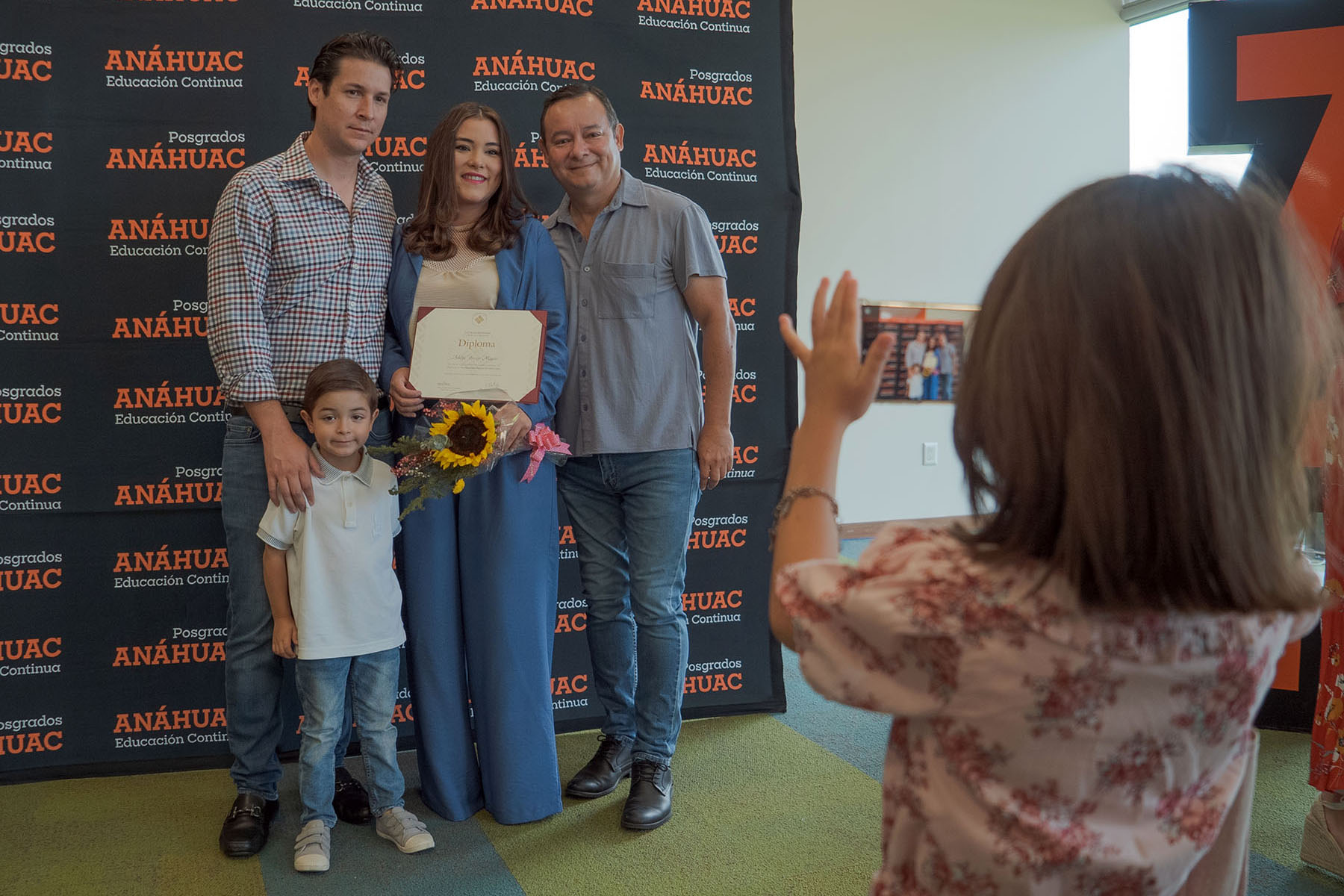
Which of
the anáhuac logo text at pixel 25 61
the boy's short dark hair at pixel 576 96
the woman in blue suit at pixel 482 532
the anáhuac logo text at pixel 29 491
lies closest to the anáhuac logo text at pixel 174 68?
the anáhuac logo text at pixel 25 61

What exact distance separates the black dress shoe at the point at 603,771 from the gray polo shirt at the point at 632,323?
863 mm

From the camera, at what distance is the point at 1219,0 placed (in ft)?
11.1

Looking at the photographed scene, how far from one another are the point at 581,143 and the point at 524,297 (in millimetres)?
435

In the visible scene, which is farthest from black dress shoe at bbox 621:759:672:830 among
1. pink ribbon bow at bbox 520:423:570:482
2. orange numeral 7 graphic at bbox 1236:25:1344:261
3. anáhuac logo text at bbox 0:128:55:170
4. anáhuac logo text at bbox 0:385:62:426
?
orange numeral 7 graphic at bbox 1236:25:1344:261

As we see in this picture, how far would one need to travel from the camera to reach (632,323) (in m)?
2.70

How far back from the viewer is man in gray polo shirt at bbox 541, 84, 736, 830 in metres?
2.67

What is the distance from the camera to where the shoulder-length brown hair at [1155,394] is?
776mm

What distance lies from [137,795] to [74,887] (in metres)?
0.59

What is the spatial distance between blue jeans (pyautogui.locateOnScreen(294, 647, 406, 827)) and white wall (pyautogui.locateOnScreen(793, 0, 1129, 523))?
470 cm

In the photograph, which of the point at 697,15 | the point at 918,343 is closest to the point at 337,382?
the point at 697,15

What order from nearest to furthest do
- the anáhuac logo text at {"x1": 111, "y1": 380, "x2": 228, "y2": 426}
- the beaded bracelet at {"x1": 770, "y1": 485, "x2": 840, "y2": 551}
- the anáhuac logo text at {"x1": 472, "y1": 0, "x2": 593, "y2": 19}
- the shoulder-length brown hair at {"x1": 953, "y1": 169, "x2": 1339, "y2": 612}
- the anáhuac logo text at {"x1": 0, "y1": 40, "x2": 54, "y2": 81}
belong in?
the shoulder-length brown hair at {"x1": 953, "y1": 169, "x2": 1339, "y2": 612}
the beaded bracelet at {"x1": 770, "y1": 485, "x2": 840, "y2": 551}
the anáhuac logo text at {"x1": 0, "y1": 40, "x2": 54, "y2": 81}
the anáhuac logo text at {"x1": 111, "y1": 380, "x2": 228, "y2": 426}
the anáhuac logo text at {"x1": 472, "y1": 0, "x2": 593, "y2": 19}

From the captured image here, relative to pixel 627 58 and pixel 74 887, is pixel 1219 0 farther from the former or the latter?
pixel 74 887

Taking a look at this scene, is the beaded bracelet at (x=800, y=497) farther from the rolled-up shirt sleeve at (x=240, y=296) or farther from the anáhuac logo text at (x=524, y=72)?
the anáhuac logo text at (x=524, y=72)

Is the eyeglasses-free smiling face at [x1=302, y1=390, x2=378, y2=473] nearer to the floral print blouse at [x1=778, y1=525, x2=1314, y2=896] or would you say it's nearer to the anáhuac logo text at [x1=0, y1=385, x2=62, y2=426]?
the anáhuac logo text at [x1=0, y1=385, x2=62, y2=426]
